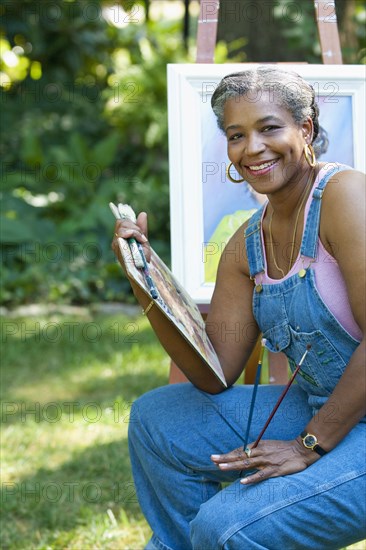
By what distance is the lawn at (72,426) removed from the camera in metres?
2.57

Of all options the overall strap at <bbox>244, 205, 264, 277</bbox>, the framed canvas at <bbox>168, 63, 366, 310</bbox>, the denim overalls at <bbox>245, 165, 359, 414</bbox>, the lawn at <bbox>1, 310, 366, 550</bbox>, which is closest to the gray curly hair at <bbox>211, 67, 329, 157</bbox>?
the denim overalls at <bbox>245, 165, 359, 414</bbox>

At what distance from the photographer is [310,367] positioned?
6.55 ft

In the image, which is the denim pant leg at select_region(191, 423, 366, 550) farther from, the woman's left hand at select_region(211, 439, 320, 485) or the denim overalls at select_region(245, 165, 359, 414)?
the denim overalls at select_region(245, 165, 359, 414)

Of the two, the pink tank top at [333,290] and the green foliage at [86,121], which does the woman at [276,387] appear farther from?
the green foliage at [86,121]

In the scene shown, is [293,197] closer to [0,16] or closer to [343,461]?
[343,461]

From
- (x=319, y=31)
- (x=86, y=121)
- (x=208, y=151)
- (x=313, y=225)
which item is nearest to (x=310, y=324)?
(x=313, y=225)

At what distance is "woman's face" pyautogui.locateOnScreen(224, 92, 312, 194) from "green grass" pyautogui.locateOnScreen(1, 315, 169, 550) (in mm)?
1153

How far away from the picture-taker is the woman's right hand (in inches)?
79.0

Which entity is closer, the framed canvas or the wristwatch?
the wristwatch

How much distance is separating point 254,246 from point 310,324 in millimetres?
289

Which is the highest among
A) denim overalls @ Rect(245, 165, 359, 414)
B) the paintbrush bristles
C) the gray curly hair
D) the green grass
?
the gray curly hair

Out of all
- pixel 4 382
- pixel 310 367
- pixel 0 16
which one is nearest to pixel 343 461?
pixel 310 367

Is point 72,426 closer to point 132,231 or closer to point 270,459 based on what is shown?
point 132,231

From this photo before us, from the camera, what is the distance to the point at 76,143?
257 inches
